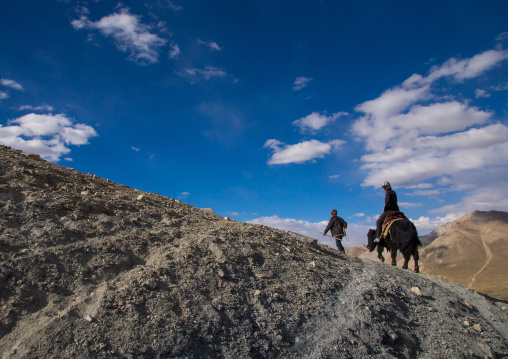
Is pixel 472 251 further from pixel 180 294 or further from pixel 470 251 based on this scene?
pixel 180 294

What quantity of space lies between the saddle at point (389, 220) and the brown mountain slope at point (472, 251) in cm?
4587

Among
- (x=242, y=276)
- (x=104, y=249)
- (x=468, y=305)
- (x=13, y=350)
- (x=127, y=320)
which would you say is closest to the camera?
(x=13, y=350)

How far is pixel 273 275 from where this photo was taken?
7207mm

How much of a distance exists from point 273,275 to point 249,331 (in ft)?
6.24

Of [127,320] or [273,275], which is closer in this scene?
[127,320]

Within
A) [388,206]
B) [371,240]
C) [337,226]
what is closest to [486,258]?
[371,240]

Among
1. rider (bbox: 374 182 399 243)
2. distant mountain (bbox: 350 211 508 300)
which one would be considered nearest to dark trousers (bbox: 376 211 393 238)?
rider (bbox: 374 182 399 243)

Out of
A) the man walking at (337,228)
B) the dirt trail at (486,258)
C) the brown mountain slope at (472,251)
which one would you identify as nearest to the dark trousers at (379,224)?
the man walking at (337,228)

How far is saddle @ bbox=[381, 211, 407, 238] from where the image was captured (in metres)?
11.2

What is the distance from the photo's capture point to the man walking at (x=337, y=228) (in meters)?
13.1

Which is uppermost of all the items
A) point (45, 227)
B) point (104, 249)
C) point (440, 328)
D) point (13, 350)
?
point (45, 227)

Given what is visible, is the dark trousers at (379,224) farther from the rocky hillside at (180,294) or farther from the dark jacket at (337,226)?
the rocky hillside at (180,294)

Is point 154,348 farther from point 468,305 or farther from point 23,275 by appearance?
point 468,305

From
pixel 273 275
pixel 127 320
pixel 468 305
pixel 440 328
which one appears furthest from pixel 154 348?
pixel 468 305
